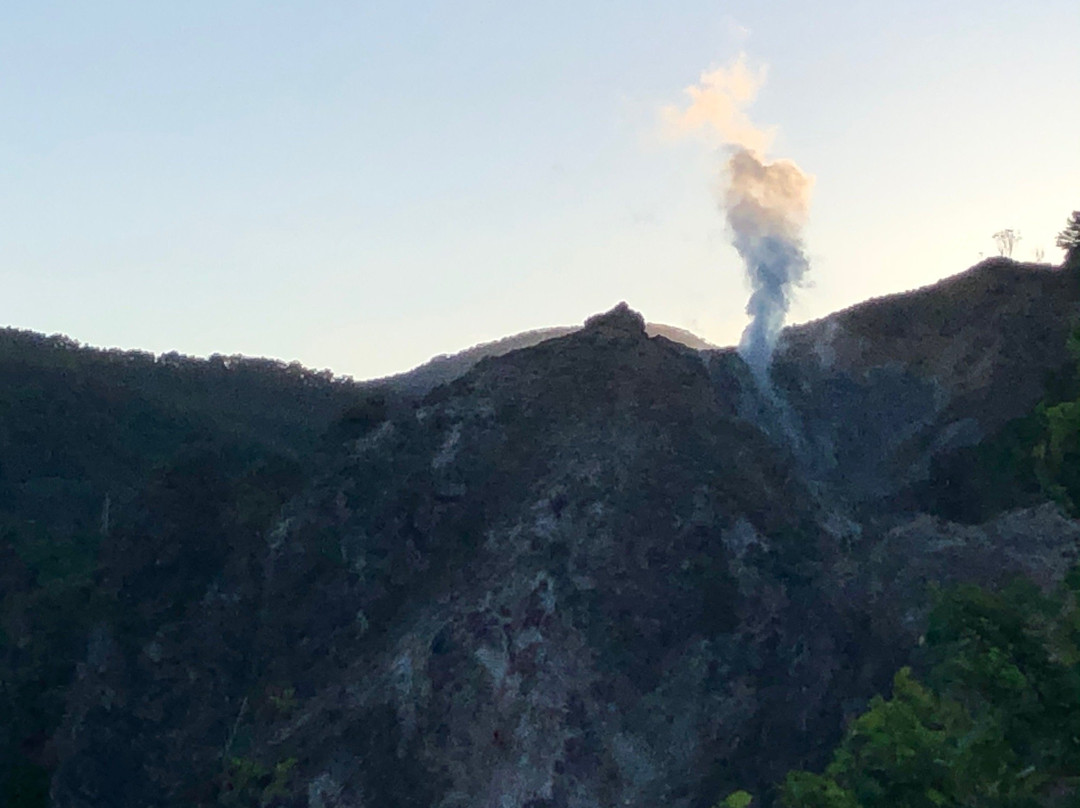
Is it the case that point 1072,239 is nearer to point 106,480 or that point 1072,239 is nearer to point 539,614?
point 539,614

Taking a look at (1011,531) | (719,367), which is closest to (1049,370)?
(1011,531)

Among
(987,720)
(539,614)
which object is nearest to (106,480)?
(539,614)

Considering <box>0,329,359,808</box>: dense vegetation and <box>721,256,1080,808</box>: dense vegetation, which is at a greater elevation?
<box>0,329,359,808</box>: dense vegetation

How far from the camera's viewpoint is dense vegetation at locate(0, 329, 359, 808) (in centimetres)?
3164

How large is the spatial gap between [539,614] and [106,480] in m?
43.2

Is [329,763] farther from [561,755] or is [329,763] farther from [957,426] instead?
[957,426]

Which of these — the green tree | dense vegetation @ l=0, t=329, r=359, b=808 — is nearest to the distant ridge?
dense vegetation @ l=0, t=329, r=359, b=808

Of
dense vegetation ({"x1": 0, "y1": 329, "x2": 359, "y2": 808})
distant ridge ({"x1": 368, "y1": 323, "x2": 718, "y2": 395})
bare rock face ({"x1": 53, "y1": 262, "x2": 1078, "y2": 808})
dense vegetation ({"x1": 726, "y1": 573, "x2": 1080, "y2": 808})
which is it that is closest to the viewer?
dense vegetation ({"x1": 726, "y1": 573, "x2": 1080, "y2": 808})

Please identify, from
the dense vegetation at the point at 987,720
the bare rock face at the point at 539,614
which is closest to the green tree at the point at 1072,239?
the bare rock face at the point at 539,614

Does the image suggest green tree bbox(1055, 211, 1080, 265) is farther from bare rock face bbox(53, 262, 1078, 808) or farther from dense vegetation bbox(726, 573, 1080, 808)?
dense vegetation bbox(726, 573, 1080, 808)

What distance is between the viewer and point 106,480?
61125mm

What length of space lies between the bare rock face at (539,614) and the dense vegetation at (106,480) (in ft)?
7.98

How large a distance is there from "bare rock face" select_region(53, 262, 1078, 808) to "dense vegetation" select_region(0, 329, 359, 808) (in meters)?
2.43

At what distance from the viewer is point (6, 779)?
29406 millimetres
